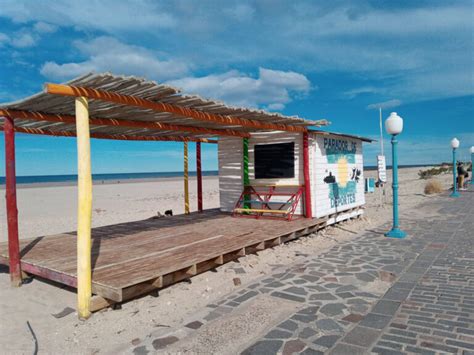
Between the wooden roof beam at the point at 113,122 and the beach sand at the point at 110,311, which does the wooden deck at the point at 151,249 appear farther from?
the wooden roof beam at the point at 113,122

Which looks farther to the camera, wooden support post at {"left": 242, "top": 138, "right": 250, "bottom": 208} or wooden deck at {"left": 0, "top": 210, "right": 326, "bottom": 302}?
wooden support post at {"left": 242, "top": 138, "right": 250, "bottom": 208}

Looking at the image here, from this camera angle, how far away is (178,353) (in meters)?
3.25

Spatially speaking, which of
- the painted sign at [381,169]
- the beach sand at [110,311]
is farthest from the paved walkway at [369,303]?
the painted sign at [381,169]

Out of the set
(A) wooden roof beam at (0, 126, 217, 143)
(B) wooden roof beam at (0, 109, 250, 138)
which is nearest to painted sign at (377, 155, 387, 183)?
(B) wooden roof beam at (0, 109, 250, 138)

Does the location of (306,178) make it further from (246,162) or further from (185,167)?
(185,167)

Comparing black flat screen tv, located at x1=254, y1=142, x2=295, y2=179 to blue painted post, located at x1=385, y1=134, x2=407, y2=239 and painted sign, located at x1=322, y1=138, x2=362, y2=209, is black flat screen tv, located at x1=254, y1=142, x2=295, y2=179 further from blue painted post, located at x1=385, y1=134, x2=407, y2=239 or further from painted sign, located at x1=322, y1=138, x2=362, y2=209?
blue painted post, located at x1=385, y1=134, x2=407, y2=239

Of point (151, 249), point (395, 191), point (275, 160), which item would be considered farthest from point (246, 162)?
point (151, 249)

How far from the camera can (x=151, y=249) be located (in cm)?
612

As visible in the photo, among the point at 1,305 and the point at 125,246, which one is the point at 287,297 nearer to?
the point at 125,246

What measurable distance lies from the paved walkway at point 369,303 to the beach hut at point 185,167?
3.50 ft

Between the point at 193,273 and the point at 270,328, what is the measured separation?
176 cm

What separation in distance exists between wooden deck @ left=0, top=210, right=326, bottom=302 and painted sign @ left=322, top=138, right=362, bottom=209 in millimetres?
1260

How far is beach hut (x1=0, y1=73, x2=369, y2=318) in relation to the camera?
4285mm

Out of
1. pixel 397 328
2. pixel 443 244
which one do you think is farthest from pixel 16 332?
pixel 443 244
